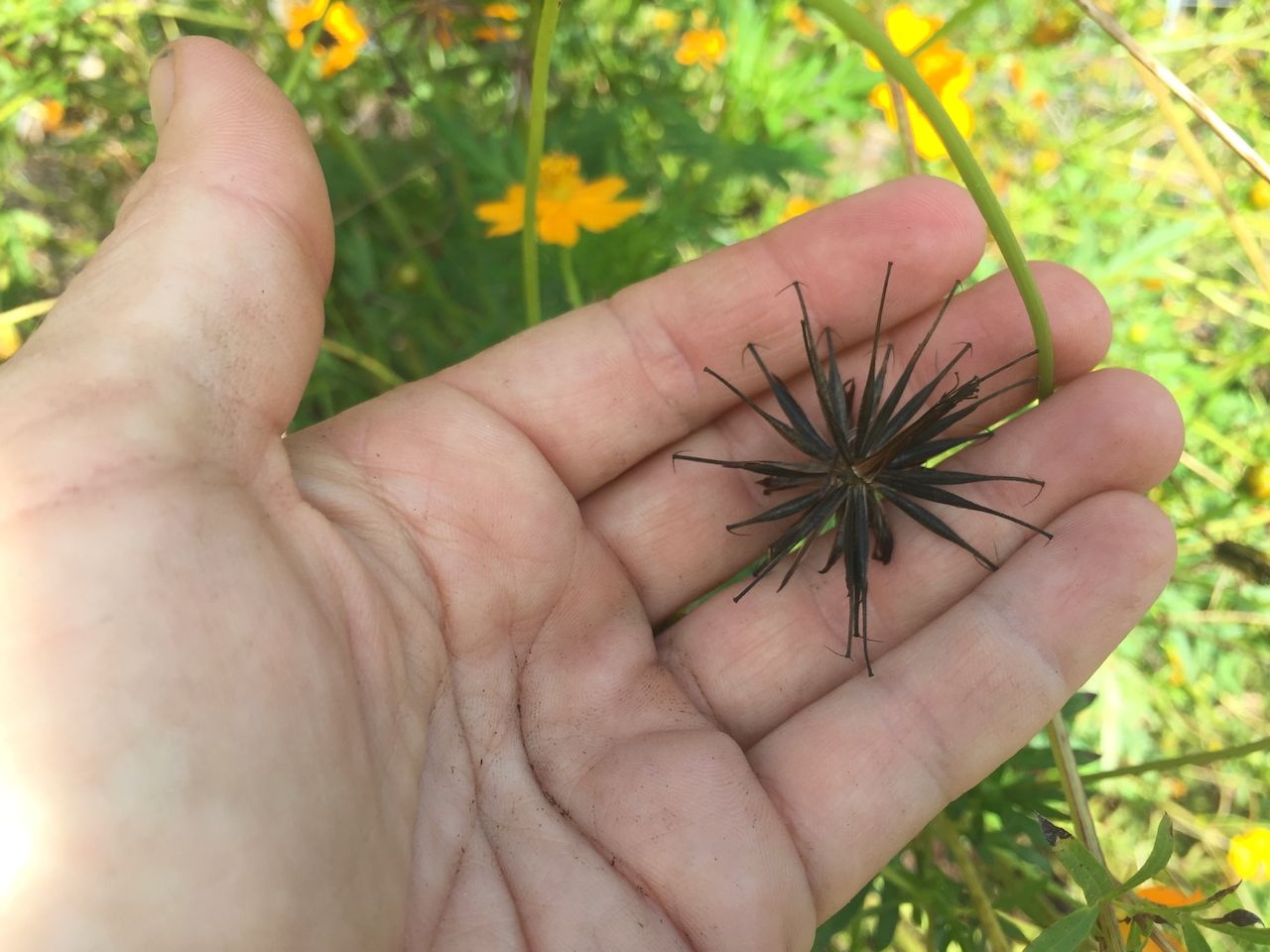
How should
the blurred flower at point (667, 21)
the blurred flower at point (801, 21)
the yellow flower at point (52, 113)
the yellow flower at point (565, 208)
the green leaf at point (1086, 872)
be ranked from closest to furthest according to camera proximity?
the green leaf at point (1086, 872)
the yellow flower at point (565, 208)
the yellow flower at point (52, 113)
the blurred flower at point (801, 21)
the blurred flower at point (667, 21)

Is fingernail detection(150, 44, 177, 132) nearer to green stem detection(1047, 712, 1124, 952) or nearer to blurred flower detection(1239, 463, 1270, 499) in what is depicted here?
green stem detection(1047, 712, 1124, 952)

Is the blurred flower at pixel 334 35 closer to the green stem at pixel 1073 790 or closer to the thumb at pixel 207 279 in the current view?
the thumb at pixel 207 279

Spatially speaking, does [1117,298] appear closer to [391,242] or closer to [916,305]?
[916,305]

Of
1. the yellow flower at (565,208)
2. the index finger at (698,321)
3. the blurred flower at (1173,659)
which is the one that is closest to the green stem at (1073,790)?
the index finger at (698,321)

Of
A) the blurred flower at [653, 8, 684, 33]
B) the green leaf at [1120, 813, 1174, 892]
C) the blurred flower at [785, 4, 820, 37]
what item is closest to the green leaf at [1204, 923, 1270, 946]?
the green leaf at [1120, 813, 1174, 892]

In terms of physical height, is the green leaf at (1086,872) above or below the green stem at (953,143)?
below

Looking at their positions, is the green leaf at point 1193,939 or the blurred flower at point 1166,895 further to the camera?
the blurred flower at point 1166,895
